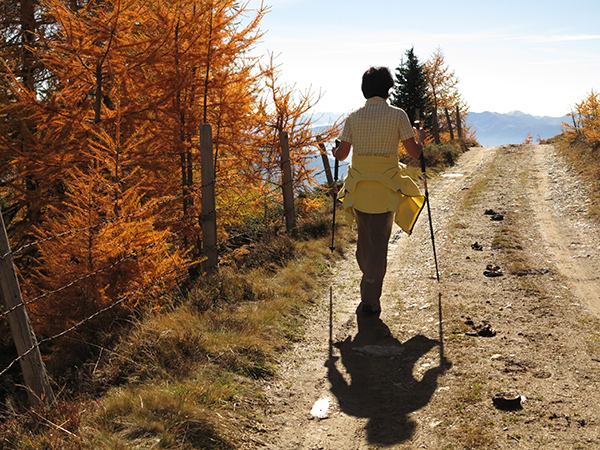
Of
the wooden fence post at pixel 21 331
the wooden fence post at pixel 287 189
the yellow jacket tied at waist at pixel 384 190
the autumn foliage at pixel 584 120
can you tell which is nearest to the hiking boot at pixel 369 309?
the yellow jacket tied at waist at pixel 384 190

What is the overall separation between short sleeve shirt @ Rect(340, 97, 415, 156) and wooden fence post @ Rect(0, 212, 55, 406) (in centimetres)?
343

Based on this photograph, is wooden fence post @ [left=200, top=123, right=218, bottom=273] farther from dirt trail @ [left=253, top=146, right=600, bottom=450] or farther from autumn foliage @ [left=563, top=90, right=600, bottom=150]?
autumn foliage @ [left=563, top=90, right=600, bottom=150]

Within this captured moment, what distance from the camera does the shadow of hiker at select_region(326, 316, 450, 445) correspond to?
3486mm

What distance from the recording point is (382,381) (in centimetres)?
412

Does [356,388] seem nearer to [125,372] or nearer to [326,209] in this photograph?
[125,372]

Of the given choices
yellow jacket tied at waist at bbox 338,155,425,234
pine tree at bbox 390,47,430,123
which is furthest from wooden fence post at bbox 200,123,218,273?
pine tree at bbox 390,47,430,123

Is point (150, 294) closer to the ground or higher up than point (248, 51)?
closer to the ground

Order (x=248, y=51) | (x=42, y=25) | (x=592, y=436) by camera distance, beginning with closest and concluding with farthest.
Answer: (x=592, y=436) → (x=248, y=51) → (x=42, y=25)

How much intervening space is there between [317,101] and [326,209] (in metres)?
3.25

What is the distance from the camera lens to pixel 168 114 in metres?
8.82

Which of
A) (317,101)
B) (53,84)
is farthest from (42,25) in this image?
(317,101)

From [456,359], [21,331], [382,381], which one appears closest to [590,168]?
[456,359]

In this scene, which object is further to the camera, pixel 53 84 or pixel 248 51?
pixel 53 84

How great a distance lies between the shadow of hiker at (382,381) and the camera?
11.4ft
